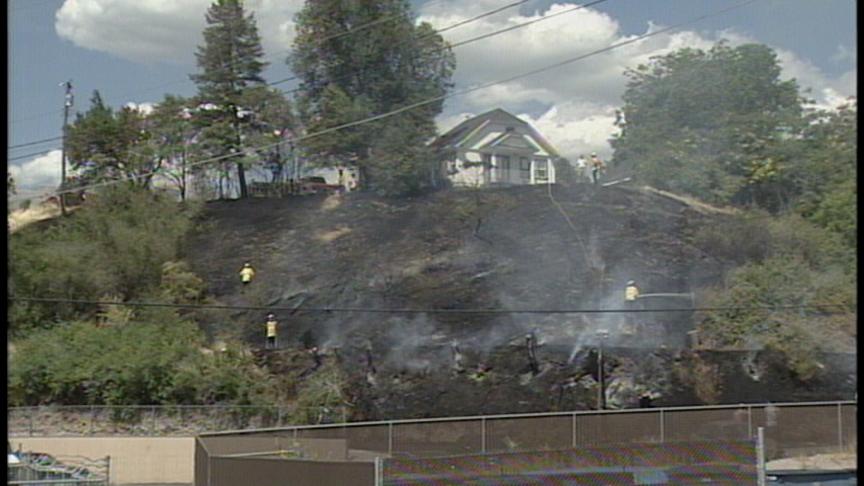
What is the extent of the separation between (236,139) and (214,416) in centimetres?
590

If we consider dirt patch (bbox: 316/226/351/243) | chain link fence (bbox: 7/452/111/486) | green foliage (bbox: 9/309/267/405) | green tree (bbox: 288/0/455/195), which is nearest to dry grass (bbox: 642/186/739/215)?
green tree (bbox: 288/0/455/195)

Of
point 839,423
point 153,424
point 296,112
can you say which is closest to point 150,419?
point 153,424

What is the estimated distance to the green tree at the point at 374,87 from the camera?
732 inches

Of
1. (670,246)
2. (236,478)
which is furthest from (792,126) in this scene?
(236,478)

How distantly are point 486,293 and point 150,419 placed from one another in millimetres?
5813

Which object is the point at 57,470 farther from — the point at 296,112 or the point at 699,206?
the point at 699,206

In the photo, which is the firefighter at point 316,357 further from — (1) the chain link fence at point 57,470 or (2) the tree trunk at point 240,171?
(1) the chain link fence at point 57,470

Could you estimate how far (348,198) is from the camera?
18.8 m

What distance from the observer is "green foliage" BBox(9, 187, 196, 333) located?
16.5 m

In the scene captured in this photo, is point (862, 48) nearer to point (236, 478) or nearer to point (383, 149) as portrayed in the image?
point (236, 478)

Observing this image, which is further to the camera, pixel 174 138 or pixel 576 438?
pixel 174 138

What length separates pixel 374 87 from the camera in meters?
18.9

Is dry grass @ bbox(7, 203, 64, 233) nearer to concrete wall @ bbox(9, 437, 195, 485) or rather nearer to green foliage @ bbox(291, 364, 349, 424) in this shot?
green foliage @ bbox(291, 364, 349, 424)

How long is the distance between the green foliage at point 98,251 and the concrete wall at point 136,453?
13.1ft
